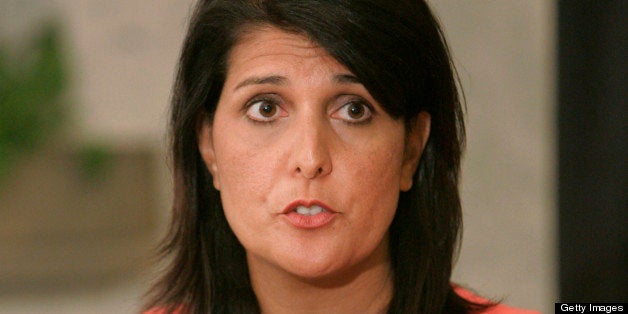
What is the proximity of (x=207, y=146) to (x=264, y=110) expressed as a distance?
0.75 ft

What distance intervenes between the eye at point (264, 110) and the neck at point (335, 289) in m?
0.29

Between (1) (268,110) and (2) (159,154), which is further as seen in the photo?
(2) (159,154)

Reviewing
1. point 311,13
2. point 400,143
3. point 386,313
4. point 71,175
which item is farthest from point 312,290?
point 71,175

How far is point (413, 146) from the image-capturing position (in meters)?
1.71

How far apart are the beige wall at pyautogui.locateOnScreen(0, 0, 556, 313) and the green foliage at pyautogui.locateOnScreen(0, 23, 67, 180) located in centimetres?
6

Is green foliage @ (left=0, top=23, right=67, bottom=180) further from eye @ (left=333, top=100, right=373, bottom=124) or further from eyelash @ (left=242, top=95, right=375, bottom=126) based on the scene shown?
eye @ (left=333, top=100, right=373, bottom=124)

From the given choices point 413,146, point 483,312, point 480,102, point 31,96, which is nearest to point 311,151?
point 413,146

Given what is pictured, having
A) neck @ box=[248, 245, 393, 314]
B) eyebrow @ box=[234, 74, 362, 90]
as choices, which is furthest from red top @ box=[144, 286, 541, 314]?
eyebrow @ box=[234, 74, 362, 90]

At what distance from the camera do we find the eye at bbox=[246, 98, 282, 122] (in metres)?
1.58

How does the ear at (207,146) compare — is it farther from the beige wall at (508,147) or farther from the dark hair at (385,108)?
the beige wall at (508,147)

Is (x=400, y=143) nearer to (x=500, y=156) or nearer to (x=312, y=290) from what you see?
(x=312, y=290)

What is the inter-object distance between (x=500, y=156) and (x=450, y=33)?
432 millimetres

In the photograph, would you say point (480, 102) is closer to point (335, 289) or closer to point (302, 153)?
point (335, 289)

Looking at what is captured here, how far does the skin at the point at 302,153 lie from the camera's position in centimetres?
153
